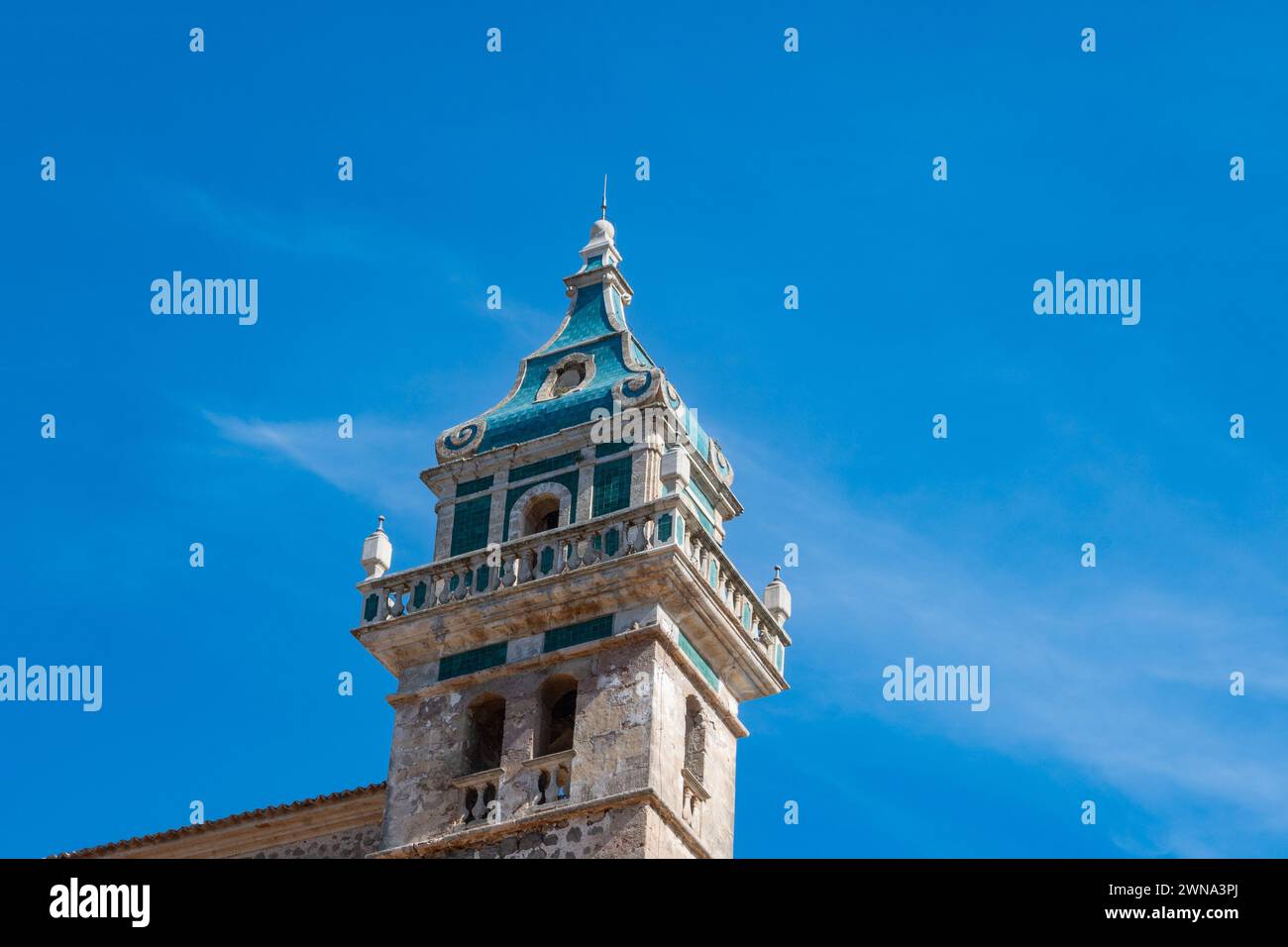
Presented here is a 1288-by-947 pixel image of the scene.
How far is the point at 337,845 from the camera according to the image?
39438 mm

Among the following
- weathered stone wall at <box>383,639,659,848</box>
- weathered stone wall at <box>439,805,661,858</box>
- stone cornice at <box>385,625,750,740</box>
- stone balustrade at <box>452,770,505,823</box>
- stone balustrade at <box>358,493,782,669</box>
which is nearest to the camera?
weathered stone wall at <box>439,805,661,858</box>

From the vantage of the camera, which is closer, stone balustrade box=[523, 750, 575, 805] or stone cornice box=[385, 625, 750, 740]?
stone balustrade box=[523, 750, 575, 805]

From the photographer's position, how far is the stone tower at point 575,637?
36.2 m

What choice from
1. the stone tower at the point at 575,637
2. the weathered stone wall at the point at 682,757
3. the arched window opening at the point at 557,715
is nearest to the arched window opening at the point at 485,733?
the stone tower at the point at 575,637

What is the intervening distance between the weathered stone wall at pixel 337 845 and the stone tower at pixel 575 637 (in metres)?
1.66

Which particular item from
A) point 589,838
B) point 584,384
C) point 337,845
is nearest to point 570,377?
point 584,384

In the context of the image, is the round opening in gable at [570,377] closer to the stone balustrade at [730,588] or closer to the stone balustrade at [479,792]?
the stone balustrade at [730,588]

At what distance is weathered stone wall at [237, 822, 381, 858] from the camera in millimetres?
39094

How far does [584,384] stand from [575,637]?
577cm

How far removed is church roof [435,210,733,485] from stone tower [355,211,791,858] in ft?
0.18

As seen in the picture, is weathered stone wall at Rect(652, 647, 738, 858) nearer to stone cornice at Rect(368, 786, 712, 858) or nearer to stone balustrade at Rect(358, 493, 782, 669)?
stone cornice at Rect(368, 786, 712, 858)

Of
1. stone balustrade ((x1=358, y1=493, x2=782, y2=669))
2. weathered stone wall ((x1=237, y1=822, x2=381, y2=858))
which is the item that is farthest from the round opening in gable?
weathered stone wall ((x1=237, y1=822, x2=381, y2=858))
